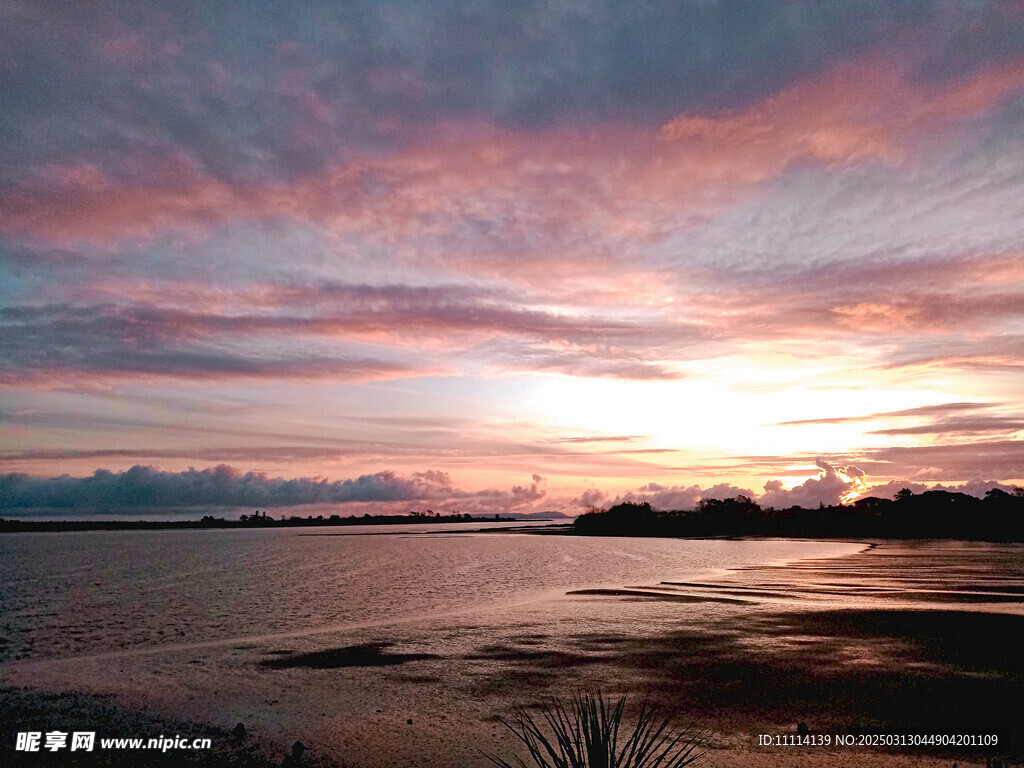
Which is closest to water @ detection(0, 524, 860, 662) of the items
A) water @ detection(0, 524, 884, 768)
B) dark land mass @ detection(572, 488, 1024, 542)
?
water @ detection(0, 524, 884, 768)

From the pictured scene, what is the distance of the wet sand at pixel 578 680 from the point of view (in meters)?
16.6

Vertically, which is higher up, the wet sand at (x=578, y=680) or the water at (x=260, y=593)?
the wet sand at (x=578, y=680)

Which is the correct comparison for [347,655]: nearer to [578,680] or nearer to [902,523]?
[578,680]

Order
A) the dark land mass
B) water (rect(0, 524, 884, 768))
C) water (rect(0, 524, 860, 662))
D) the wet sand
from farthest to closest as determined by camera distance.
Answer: the dark land mass < water (rect(0, 524, 860, 662)) < water (rect(0, 524, 884, 768)) < the wet sand

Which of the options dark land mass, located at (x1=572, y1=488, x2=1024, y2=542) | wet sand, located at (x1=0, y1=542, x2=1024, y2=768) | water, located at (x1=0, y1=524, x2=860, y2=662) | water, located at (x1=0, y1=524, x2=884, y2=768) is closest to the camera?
wet sand, located at (x1=0, y1=542, x2=1024, y2=768)

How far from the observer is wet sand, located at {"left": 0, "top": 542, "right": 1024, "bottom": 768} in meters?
16.6

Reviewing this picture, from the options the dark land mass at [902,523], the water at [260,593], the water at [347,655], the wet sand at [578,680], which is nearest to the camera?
the wet sand at [578,680]

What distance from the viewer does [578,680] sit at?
2191 cm

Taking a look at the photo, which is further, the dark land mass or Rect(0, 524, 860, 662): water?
the dark land mass

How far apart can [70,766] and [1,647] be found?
21250 mm

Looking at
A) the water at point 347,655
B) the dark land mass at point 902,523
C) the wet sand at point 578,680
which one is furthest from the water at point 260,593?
the dark land mass at point 902,523

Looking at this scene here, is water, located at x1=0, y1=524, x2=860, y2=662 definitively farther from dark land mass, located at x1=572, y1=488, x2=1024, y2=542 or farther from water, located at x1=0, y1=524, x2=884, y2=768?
dark land mass, located at x1=572, y1=488, x2=1024, y2=542

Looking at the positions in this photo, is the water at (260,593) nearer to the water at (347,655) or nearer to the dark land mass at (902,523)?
the water at (347,655)

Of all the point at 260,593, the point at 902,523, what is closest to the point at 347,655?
the point at 260,593
